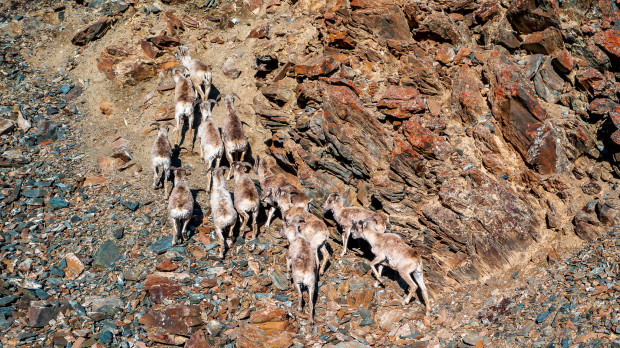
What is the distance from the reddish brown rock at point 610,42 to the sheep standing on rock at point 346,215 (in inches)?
261

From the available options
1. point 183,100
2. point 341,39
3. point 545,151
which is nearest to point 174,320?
point 183,100

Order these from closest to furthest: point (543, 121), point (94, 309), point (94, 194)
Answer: point (94, 309), point (543, 121), point (94, 194)

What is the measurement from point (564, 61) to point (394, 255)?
20.7 feet

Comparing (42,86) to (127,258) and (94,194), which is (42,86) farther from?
(127,258)

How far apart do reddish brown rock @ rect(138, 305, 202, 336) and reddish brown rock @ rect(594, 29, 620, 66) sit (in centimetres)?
1117

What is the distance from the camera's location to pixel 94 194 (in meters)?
14.0

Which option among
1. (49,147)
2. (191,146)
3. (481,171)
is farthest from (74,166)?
(481,171)

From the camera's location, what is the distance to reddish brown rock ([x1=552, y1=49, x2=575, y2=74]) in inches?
475

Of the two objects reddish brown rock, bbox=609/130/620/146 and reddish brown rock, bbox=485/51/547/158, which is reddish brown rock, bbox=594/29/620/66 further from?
reddish brown rock, bbox=485/51/547/158

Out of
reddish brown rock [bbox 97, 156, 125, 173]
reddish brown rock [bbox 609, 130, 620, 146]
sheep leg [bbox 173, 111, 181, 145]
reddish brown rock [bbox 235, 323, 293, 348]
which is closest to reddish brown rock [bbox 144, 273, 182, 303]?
reddish brown rock [bbox 235, 323, 293, 348]

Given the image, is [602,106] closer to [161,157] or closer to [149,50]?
[161,157]

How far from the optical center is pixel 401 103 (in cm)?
1282

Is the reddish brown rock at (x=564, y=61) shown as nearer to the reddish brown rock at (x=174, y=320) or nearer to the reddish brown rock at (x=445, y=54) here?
the reddish brown rock at (x=445, y=54)

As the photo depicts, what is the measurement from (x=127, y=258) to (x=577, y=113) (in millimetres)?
11411
